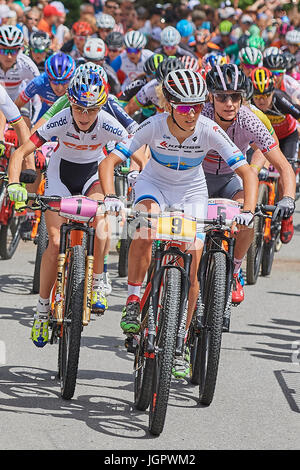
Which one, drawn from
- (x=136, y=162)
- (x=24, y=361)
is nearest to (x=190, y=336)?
(x=24, y=361)

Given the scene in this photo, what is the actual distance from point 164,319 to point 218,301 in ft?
2.08

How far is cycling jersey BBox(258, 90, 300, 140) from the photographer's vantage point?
1141 cm

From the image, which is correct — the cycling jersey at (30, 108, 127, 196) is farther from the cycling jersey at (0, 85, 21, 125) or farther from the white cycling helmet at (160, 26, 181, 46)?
the white cycling helmet at (160, 26, 181, 46)

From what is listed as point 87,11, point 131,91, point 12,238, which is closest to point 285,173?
point 12,238

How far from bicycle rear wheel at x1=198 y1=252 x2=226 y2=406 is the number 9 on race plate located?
0.50 metres

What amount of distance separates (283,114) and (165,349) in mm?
6193

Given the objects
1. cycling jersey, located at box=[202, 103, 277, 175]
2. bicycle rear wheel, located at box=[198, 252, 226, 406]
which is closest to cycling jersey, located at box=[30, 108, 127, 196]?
cycling jersey, located at box=[202, 103, 277, 175]

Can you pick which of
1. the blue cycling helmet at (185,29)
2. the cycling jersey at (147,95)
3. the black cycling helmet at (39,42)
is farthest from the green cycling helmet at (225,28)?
the cycling jersey at (147,95)

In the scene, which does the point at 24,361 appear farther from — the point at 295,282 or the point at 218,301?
the point at 295,282

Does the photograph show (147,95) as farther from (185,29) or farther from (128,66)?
(185,29)

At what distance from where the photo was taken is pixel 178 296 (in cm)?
600

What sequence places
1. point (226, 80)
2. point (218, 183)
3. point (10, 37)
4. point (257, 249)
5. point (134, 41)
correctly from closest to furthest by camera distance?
point (226, 80) → point (218, 183) → point (257, 249) → point (10, 37) → point (134, 41)

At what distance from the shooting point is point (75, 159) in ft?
26.3

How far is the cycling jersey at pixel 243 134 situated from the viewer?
779 centimetres
